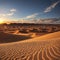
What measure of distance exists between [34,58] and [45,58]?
51cm

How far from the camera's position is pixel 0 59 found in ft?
24.6

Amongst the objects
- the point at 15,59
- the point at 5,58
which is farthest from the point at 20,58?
the point at 5,58

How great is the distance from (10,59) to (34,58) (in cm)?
111

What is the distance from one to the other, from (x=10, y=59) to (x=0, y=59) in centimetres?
49

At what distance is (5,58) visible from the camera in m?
7.64

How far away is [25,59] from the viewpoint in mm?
7254

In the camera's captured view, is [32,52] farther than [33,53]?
Yes

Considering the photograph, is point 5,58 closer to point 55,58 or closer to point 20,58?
point 20,58

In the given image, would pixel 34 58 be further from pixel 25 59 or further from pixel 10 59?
pixel 10 59

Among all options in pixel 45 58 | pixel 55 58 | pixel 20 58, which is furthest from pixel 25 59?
pixel 55 58

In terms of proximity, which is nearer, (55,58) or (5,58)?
(55,58)

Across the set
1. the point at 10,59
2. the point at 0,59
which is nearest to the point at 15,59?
the point at 10,59

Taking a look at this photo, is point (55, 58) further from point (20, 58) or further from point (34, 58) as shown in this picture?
point (20, 58)

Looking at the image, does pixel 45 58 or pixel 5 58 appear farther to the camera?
pixel 5 58
